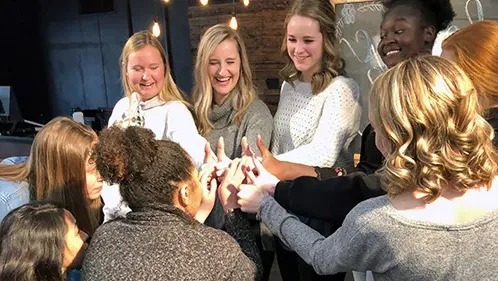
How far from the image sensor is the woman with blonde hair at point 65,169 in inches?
71.1

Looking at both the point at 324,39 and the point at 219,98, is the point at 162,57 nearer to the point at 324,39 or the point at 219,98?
the point at 219,98

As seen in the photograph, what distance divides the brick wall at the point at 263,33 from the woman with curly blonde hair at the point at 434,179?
4.27 meters

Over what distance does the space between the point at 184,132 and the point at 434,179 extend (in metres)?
1.28

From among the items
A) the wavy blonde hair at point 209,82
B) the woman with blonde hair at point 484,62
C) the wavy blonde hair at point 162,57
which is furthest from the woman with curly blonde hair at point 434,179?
the wavy blonde hair at point 162,57

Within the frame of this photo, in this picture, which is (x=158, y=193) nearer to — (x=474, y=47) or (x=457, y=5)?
(x=474, y=47)

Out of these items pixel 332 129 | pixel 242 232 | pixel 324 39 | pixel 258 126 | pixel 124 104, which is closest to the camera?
pixel 242 232

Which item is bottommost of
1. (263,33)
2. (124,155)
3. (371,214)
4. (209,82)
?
(371,214)

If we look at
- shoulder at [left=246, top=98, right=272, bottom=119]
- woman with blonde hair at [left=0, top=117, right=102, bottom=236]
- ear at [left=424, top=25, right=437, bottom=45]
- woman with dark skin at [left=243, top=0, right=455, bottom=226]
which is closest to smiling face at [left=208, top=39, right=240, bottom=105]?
shoulder at [left=246, top=98, right=272, bottom=119]

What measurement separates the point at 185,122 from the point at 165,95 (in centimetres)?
28

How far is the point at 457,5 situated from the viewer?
2996 mm

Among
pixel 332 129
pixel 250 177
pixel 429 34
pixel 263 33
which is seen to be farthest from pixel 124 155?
pixel 263 33

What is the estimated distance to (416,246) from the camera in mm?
1025

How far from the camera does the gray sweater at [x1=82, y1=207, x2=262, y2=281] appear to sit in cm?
120

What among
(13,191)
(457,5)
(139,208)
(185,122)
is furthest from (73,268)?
(457,5)
